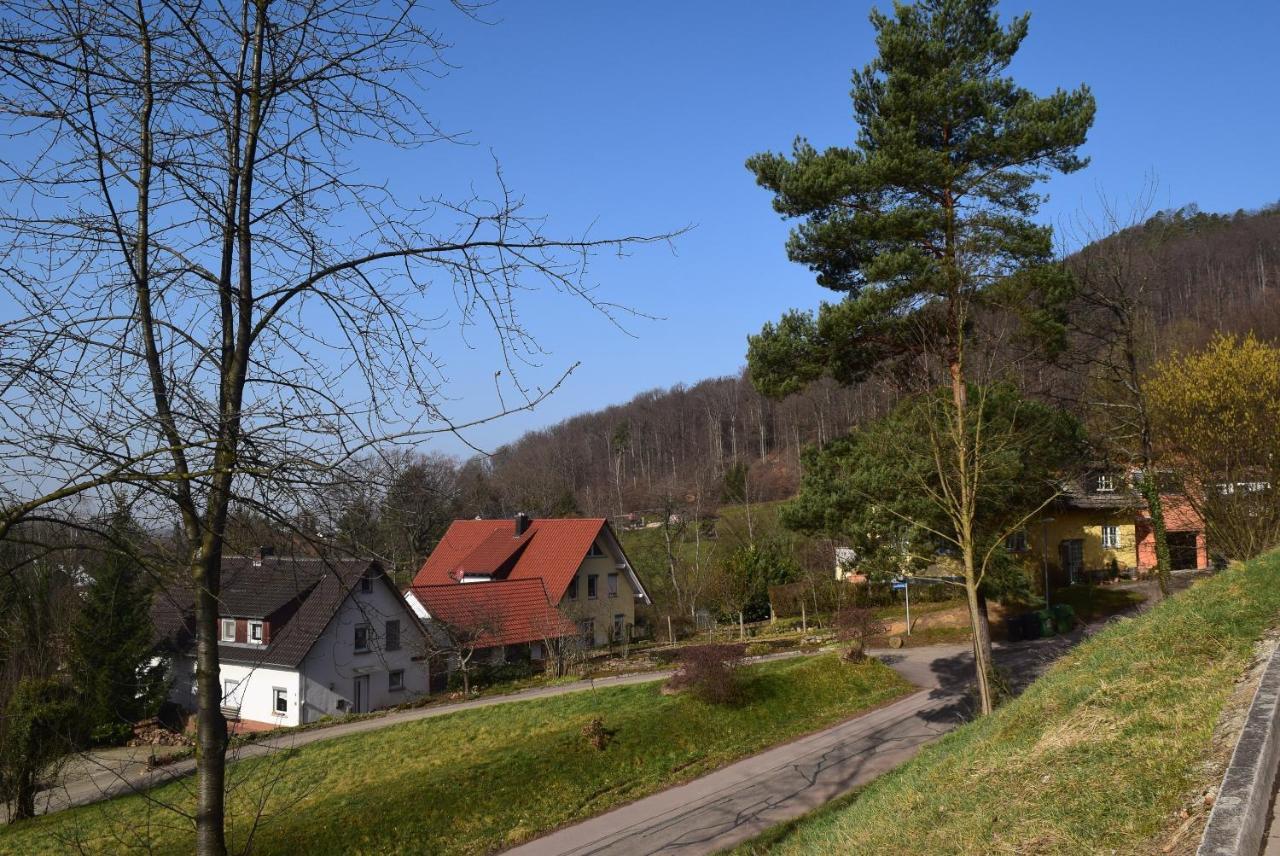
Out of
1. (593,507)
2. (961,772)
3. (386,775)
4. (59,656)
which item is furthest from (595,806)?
(593,507)

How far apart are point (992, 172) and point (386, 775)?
16.4m

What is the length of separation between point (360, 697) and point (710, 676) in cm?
1436

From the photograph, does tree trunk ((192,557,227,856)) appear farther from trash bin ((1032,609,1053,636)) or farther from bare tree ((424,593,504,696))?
trash bin ((1032,609,1053,636))

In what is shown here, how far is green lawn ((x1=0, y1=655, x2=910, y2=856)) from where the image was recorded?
43.2 feet

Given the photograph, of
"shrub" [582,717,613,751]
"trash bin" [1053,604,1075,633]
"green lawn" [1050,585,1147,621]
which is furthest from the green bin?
"shrub" [582,717,613,751]

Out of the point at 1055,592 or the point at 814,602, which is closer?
the point at 1055,592

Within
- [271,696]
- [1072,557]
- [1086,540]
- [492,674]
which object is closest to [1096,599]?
[1072,557]

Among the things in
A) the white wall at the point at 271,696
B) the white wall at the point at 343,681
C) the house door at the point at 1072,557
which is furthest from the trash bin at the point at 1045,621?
the white wall at the point at 271,696

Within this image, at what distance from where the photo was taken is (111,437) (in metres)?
2.83

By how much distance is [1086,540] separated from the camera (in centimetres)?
3619

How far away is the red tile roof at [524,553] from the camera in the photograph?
38.2m

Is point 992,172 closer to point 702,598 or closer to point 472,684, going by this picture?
point 472,684

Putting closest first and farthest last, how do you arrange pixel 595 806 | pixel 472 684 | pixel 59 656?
pixel 59 656
pixel 595 806
pixel 472 684

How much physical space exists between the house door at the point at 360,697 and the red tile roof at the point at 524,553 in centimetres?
784
